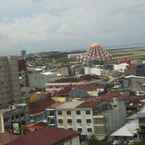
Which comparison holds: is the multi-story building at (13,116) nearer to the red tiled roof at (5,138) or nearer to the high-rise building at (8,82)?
the red tiled roof at (5,138)

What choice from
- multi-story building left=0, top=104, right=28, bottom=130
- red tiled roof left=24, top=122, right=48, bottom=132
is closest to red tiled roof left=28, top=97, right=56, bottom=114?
multi-story building left=0, top=104, right=28, bottom=130

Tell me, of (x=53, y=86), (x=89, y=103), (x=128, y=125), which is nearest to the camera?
(x=128, y=125)

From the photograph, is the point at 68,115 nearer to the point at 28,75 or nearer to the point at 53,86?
the point at 53,86

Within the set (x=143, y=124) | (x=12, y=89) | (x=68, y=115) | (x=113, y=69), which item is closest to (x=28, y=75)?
(x=12, y=89)

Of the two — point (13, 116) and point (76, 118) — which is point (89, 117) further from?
point (13, 116)

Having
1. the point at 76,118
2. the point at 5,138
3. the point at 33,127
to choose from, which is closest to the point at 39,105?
the point at 76,118

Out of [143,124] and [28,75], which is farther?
[28,75]
